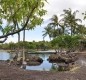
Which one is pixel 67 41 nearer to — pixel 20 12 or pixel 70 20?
pixel 70 20

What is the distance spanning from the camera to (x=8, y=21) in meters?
17.8

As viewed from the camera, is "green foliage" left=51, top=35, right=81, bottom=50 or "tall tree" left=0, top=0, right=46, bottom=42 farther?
→ "green foliage" left=51, top=35, right=81, bottom=50

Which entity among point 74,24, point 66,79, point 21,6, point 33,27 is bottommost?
point 66,79

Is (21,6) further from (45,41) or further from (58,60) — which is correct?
(45,41)

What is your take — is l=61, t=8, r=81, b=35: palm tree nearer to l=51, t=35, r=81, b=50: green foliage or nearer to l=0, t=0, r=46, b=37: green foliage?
l=51, t=35, r=81, b=50: green foliage

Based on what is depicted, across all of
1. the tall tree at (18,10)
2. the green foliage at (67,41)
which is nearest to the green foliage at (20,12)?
the tall tree at (18,10)

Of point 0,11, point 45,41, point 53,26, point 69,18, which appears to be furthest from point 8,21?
point 45,41

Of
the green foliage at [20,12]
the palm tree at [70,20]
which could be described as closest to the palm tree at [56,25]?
the palm tree at [70,20]

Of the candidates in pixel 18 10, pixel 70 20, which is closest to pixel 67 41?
pixel 70 20

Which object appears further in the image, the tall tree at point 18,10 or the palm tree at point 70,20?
the palm tree at point 70,20

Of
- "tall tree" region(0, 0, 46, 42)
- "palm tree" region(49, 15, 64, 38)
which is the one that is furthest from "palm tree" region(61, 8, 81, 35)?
"tall tree" region(0, 0, 46, 42)

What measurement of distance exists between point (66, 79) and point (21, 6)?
6.01 metres

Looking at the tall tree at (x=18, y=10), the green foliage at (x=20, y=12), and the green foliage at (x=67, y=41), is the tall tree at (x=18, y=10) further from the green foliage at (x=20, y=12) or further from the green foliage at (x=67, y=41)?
the green foliage at (x=67, y=41)

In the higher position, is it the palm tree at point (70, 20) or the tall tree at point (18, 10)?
the palm tree at point (70, 20)
